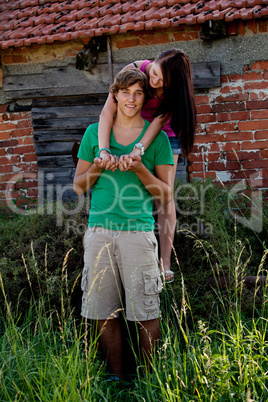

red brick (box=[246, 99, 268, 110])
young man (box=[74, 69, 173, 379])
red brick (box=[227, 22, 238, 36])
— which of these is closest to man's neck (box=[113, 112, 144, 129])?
young man (box=[74, 69, 173, 379])

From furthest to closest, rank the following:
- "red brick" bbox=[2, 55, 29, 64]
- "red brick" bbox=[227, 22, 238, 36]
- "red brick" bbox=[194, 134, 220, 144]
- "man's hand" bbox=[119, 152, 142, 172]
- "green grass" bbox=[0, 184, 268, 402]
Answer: "red brick" bbox=[2, 55, 29, 64]
"red brick" bbox=[194, 134, 220, 144]
"red brick" bbox=[227, 22, 238, 36]
"man's hand" bbox=[119, 152, 142, 172]
"green grass" bbox=[0, 184, 268, 402]

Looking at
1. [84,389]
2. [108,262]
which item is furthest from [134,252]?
[84,389]

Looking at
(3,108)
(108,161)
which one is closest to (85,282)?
(108,161)

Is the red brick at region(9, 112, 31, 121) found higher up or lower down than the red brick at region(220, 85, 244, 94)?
lower down

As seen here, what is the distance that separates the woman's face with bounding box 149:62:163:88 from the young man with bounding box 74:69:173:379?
0.20 m

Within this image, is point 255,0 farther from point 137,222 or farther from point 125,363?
point 125,363

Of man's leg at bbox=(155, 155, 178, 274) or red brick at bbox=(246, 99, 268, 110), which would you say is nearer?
man's leg at bbox=(155, 155, 178, 274)

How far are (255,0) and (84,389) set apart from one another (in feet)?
15.8

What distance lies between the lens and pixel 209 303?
3.50 meters

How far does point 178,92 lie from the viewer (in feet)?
10.1

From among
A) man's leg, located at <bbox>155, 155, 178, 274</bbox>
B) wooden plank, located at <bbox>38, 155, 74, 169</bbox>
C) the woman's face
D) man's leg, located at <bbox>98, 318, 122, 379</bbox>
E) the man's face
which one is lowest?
man's leg, located at <bbox>98, 318, 122, 379</bbox>

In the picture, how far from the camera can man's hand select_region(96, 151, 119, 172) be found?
2.59m

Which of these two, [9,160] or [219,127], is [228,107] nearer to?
[219,127]

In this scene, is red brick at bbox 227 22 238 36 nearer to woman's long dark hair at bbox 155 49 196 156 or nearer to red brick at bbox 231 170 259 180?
red brick at bbox 231 170 259 180
